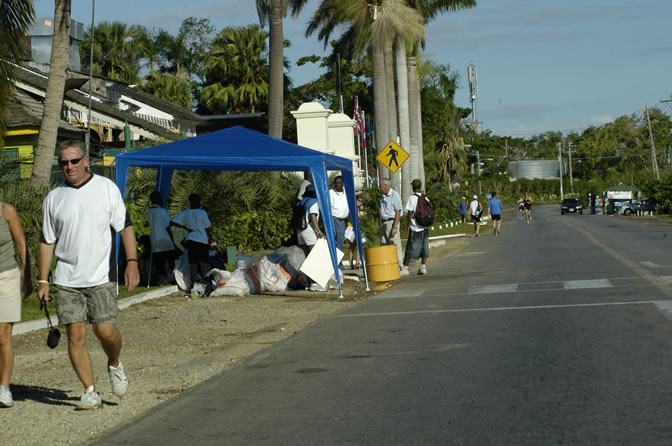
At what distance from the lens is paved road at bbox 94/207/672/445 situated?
6.08 metres

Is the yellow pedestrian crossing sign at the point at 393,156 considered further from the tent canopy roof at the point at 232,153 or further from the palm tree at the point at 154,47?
the palm tree at the point at 154,47

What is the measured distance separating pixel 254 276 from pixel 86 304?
954 centimetres

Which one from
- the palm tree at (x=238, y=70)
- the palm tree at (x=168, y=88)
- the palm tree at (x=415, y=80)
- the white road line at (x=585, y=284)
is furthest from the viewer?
the palm tree at (x=168, y=88)

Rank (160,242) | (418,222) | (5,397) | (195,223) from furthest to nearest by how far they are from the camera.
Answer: (418,222), (160,242), (195,223), (5,397)

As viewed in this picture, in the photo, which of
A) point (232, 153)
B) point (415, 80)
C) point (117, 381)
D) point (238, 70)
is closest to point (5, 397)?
point (117, 381)

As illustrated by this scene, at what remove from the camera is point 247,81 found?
197ft

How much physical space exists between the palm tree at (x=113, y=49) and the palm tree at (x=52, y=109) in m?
43.8

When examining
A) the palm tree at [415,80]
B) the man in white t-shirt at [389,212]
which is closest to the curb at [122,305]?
the man in white t-shirt at [389,212]

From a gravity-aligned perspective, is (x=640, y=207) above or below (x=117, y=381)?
above

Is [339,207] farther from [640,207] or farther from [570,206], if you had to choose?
[570,206]

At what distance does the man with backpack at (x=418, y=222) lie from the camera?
19.0 metres

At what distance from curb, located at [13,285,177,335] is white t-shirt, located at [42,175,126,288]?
17.1ft

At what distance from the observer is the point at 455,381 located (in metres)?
7.62

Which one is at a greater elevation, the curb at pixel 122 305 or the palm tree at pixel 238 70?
the palm tree at pixel 238 70
